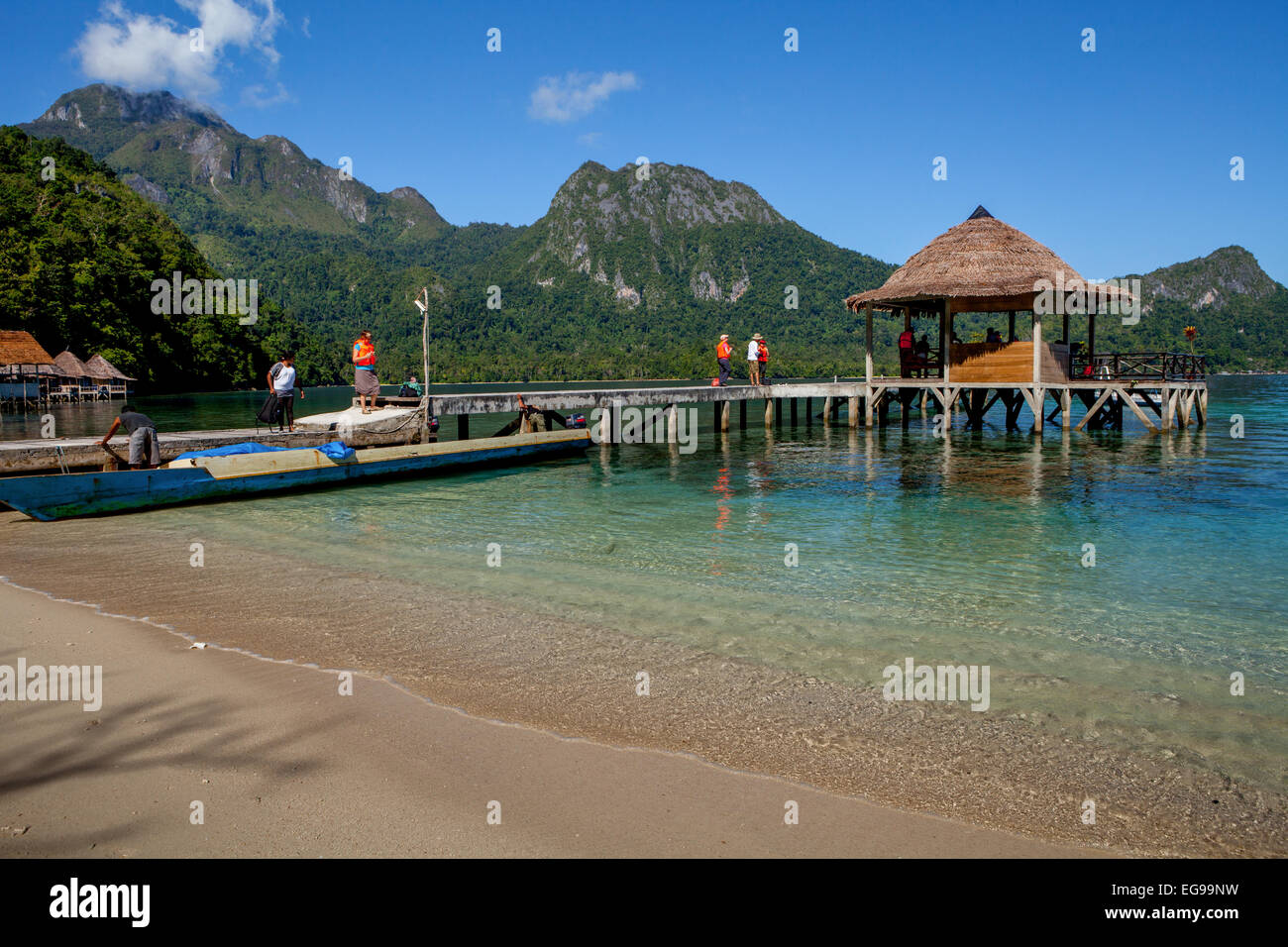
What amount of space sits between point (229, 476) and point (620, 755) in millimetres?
13579

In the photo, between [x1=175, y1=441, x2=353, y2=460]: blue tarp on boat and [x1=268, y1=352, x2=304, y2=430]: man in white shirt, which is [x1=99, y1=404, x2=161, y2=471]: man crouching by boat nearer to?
[x1=175, y1=441, x2=353, y2=460]: blue tarp on boat

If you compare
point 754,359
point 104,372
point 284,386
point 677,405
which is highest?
point 104,372

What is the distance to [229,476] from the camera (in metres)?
16.0

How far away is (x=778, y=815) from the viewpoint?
4.30 meters

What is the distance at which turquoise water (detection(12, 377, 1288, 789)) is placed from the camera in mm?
6441

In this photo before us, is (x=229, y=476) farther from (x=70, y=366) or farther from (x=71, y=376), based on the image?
(x=70, y=366)

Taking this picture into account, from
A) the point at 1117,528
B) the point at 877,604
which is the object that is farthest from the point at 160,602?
the point at 1117,528

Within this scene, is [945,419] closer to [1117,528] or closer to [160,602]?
[1117,528]

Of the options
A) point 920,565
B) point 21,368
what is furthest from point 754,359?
point 21,368

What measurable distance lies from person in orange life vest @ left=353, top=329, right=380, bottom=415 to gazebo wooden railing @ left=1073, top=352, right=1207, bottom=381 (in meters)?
23.9

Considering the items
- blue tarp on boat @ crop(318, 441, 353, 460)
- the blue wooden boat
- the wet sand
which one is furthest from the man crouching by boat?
the wet sand

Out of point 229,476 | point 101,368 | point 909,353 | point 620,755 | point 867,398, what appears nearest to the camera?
point 620,755

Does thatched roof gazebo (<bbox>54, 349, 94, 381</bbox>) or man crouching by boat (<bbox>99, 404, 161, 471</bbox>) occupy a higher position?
thatched roof gazebo (<bbox>54, 349, 94, 381</bbox>)
